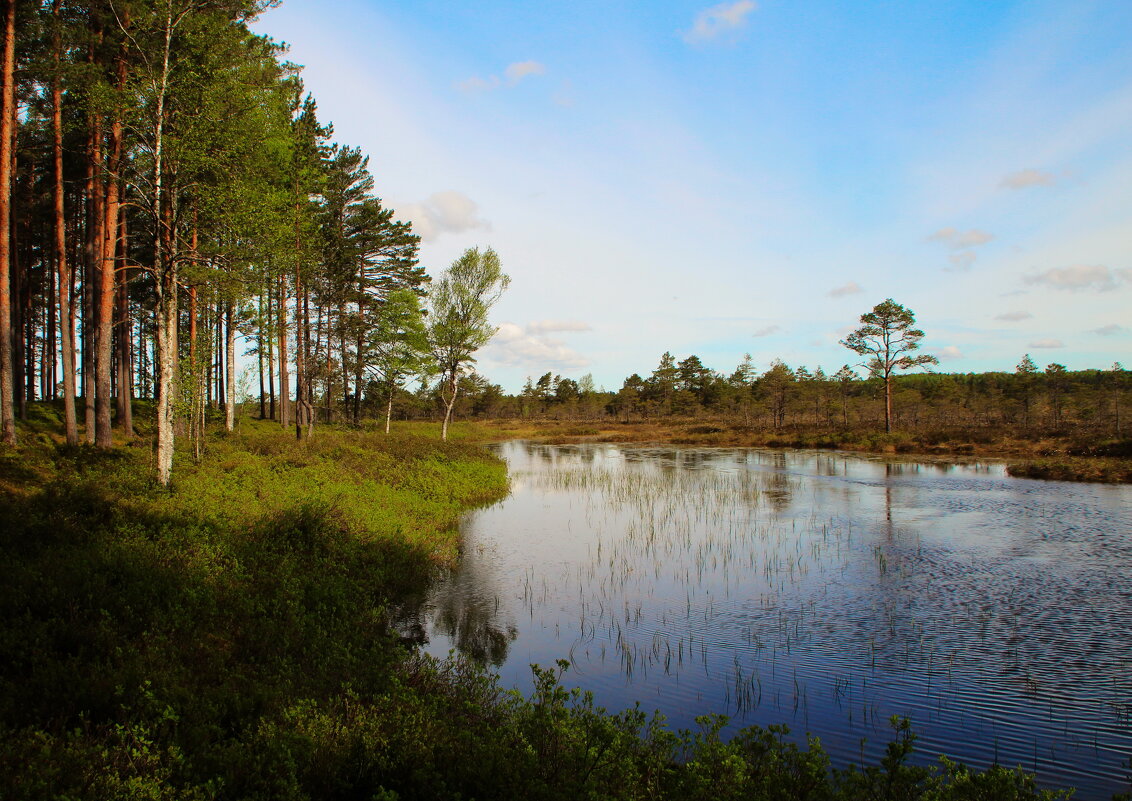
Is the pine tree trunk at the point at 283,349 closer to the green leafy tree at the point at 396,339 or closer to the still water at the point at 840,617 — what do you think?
the green leafy tree at the point at 396,339

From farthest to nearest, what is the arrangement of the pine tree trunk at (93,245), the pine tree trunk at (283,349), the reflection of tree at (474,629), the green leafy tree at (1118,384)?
the green leafy tree at (1118,384) < the pine tree trunk at (283,349) < the pine tree trunk at (93,245) < the reflection of tree at (474,629)

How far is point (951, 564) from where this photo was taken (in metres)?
14.8

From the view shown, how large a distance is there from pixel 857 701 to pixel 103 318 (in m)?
21.3

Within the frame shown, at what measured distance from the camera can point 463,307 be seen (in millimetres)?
45812

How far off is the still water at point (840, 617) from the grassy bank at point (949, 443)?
884 cm

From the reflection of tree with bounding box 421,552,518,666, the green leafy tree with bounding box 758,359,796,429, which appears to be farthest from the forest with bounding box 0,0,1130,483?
the green leafy tree with bounding box 758,359,796,429

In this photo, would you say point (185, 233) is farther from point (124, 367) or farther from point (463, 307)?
point (463, 307)

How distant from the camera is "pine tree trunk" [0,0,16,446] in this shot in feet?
49.5

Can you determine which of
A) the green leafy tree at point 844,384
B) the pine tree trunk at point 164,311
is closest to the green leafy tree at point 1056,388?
the green leafy tree at point 844,384

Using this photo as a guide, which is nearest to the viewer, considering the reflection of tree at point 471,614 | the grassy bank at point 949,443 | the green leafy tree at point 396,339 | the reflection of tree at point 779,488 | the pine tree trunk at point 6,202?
the reflection of tree at point 471,614

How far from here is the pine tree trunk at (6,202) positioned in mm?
15078

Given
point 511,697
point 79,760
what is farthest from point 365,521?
point 79,760

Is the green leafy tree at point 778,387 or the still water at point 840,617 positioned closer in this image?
the still water at point 840,617

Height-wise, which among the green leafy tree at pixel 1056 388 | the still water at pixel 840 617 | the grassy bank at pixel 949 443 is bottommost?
the still water at pixel 840 617
